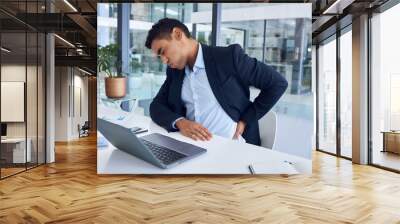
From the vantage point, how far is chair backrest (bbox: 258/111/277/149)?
241 inches

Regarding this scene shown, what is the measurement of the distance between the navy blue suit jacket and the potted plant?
22.7 inches

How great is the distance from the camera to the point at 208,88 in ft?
19.7

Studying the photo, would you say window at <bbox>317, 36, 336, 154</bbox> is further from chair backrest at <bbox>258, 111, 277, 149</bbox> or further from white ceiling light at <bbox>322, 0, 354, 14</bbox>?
chair backrest at <bbox>258, 111, 277, 149</bbox>

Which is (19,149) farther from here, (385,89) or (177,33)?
(385,89)

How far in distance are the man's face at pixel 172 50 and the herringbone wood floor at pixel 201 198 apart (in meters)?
1.84

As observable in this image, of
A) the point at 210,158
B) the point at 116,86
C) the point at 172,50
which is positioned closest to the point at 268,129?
the point at 210,158

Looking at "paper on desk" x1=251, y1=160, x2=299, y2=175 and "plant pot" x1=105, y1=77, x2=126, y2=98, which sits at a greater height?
"plant pot" x1=105, y1=77, x2=126, y2=98

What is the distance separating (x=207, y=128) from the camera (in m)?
6.08

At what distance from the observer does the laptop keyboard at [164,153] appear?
233 inches

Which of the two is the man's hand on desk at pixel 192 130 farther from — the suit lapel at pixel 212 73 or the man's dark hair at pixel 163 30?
the man's dark hair at pixel 163 30

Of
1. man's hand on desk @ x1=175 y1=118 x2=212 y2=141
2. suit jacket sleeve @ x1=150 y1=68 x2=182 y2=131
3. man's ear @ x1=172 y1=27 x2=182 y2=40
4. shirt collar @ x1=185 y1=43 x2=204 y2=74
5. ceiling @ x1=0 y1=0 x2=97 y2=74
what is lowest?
man's hand on desk @ x1=175 y1=118 x2=212 y2=141

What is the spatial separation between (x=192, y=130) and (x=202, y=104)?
16.9 inches

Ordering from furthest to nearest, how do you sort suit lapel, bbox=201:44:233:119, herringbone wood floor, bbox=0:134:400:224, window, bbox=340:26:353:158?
window, bbox=340:26:353:158, suit lapel, bbox=201:44:233:119, herringbone wood floor, bbox=0:134:400:224

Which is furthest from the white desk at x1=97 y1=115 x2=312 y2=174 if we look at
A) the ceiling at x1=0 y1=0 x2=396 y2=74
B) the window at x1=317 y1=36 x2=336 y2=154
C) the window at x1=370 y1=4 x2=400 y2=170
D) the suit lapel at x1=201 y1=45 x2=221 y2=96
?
the window at x1=317 y1=36 x2=336 y2=154
